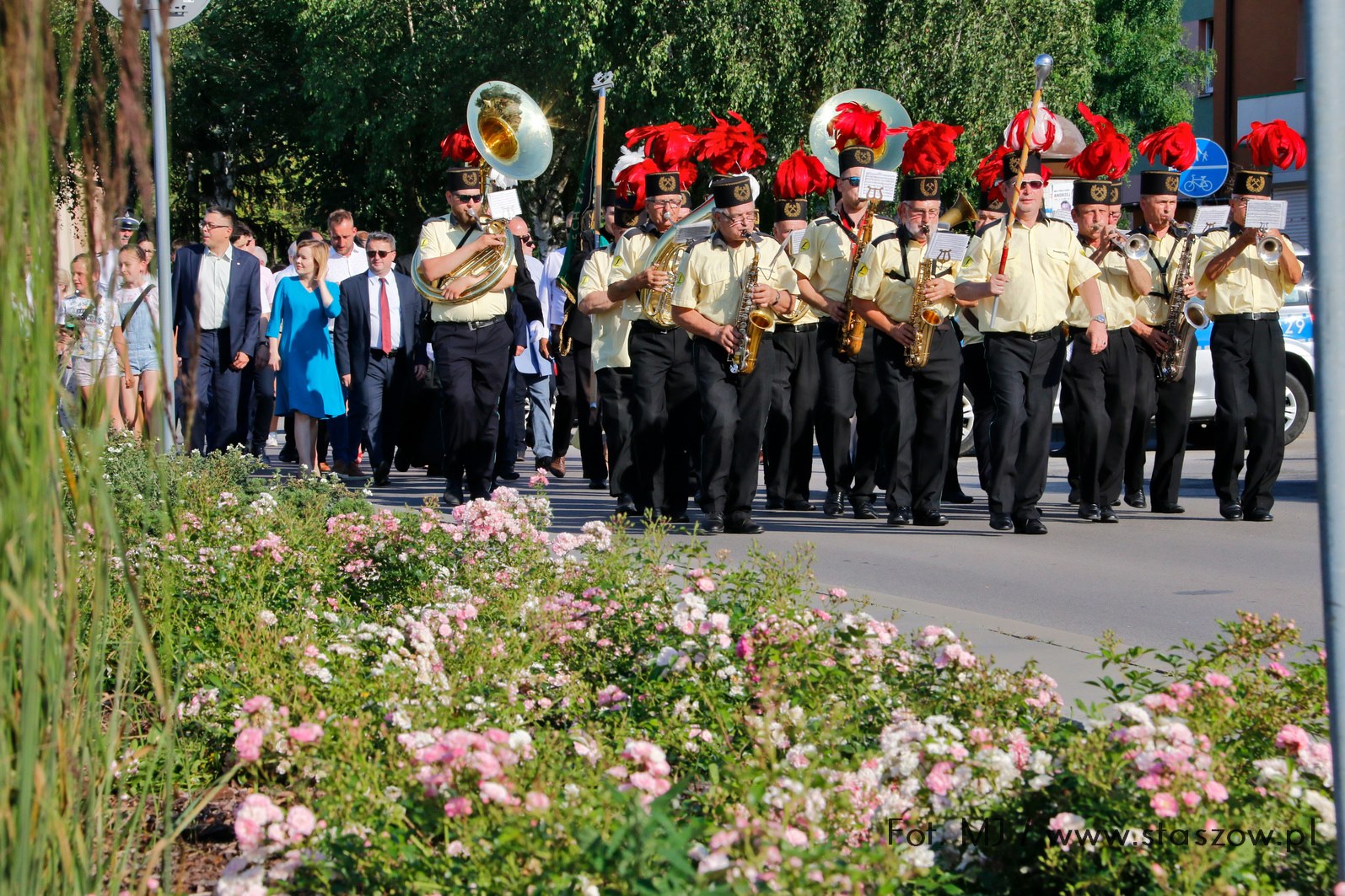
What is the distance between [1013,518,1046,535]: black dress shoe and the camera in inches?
408

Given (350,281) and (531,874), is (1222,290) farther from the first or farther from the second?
(531,874)

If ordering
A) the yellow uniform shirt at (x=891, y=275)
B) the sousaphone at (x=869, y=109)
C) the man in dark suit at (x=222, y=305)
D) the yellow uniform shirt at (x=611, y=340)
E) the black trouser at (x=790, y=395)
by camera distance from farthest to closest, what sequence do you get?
the man in dark suit at (x=222, y=305) < the sousaphone at (x=869, y=109) < the yellow uniform shirt at (x=611, y=340) < the black trouser at (x=790, y=395) < the yellow uniform shirt at (x=891, y=275)

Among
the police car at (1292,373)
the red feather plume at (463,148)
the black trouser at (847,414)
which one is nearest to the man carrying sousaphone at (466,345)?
the red feather plume at (463,148)

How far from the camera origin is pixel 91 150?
2633mm

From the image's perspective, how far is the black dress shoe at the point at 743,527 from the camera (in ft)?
33.8

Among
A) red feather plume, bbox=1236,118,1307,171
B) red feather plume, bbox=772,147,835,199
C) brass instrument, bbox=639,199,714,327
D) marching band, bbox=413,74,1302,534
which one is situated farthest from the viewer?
red feather plume, bbox=772,147,835,199

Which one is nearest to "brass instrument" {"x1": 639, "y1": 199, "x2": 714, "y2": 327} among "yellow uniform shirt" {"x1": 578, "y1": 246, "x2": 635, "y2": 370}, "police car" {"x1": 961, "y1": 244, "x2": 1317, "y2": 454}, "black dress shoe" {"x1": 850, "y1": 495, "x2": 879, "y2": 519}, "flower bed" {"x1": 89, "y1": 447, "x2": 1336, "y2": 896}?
"yellow uniform shirt" {"x1": 578, "y1": 246, "x2": 635, "y2": 370}

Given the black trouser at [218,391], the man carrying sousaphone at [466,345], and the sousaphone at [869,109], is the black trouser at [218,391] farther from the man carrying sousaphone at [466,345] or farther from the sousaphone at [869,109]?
the sousaphone at [869,109]

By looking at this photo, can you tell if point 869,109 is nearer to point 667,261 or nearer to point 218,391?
point 667,261

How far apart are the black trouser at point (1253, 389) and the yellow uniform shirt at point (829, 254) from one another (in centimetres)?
222

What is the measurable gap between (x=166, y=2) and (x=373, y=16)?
111 feet

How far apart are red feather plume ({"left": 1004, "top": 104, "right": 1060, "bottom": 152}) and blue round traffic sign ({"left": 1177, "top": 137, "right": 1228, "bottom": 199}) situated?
3.22 metres

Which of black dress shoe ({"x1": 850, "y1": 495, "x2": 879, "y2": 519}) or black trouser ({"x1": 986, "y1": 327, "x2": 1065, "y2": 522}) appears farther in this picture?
black dress shoe ({"x1": 850, "y1": 495, "x2": 879, "y2": 519})

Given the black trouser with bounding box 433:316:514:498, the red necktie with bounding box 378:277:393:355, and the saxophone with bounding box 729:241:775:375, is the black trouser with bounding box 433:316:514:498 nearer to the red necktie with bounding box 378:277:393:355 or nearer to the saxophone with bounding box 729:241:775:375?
the saxophone with bounding box 729:241:775:375
